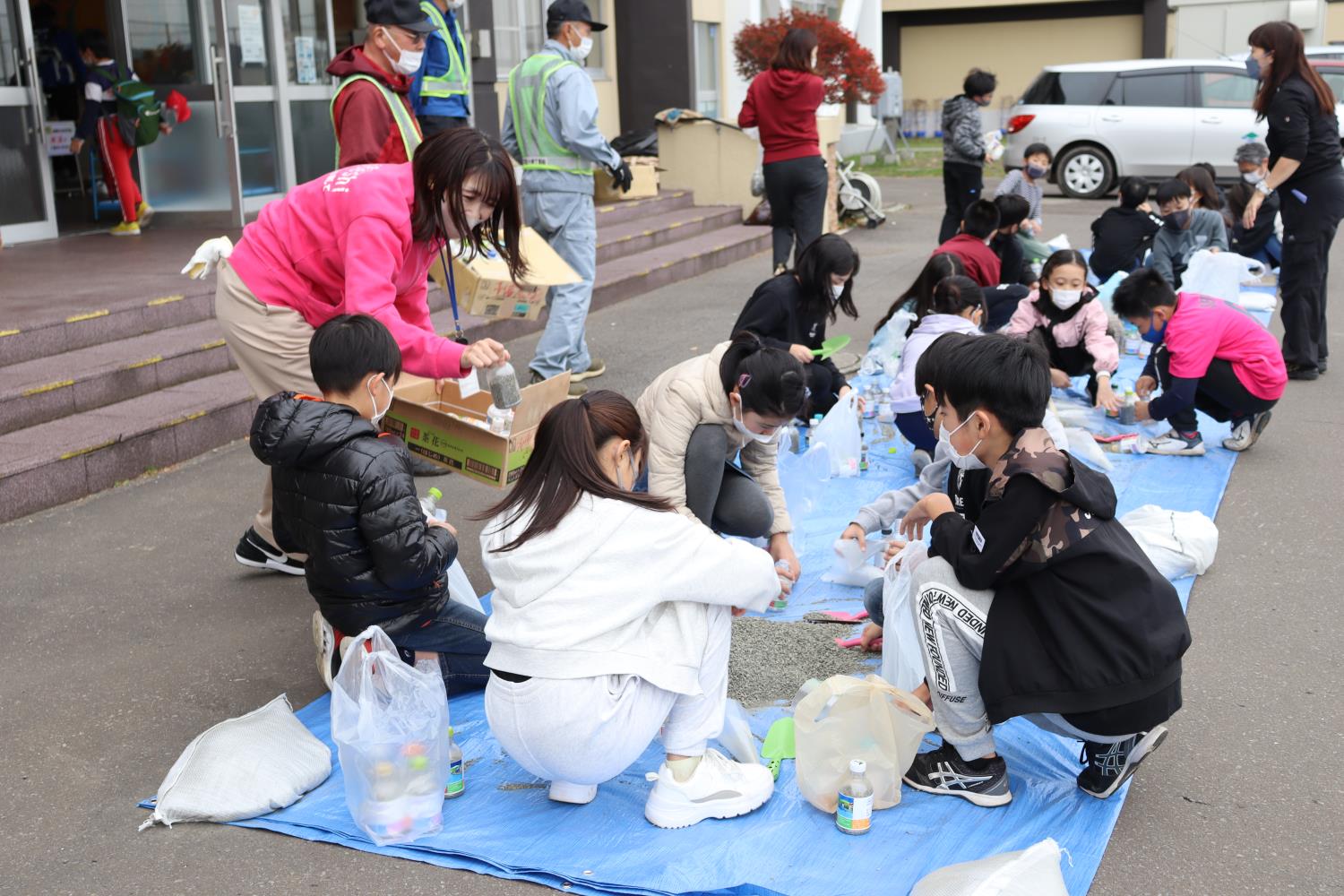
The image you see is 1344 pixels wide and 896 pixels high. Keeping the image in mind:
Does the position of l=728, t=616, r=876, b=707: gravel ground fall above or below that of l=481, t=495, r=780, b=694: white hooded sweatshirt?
below

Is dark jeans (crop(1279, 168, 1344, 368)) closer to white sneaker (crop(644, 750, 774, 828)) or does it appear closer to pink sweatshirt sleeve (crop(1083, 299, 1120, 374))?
pink sweatshirt sleeve (crop(1083, 299, 1120, 374))

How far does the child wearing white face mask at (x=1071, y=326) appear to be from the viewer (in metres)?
6.02

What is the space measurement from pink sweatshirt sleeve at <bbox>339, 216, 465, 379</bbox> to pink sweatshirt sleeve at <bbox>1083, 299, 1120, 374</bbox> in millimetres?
3465

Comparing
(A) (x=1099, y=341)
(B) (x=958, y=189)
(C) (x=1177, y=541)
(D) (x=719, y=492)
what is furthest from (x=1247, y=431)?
(B) (x=958, y=189)

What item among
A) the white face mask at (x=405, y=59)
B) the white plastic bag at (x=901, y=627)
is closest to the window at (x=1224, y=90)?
the white face mask at (x=405, y=59)

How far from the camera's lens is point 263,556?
429cm

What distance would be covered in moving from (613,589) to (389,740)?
0.57m

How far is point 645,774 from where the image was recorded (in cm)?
298

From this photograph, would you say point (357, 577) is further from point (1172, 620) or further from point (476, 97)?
point (476, 97)

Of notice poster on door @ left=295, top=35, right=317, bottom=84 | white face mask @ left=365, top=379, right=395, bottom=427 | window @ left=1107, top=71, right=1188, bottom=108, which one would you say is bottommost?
white face mask @ left=365, top=379, right=395, bottom=427

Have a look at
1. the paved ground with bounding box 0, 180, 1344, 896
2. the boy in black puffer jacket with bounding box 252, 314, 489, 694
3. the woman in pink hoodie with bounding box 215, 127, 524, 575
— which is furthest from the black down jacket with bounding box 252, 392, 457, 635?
the paved ground with bounding box 0, 180, 1344, 896

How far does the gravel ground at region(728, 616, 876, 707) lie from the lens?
3.46m

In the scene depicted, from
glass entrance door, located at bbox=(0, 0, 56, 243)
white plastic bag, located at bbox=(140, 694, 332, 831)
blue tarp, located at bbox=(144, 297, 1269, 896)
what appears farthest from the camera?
glass entrance door, located at bbox=(0, 0, 56, 243)

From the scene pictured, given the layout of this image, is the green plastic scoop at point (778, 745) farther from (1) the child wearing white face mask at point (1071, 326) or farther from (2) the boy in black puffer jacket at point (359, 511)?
(1) the child wearing white face mask at point (1071, 326)
